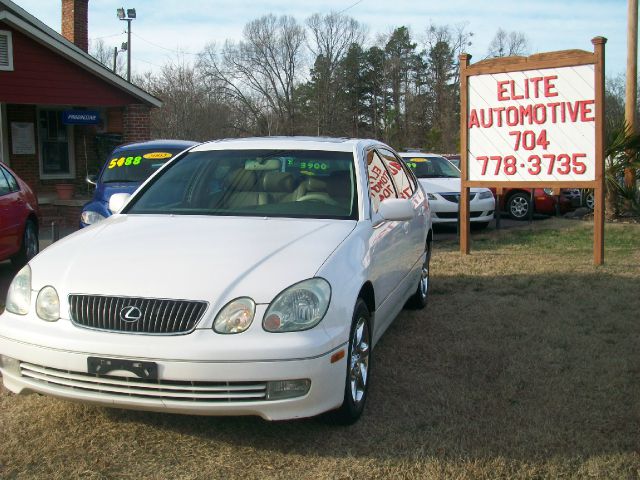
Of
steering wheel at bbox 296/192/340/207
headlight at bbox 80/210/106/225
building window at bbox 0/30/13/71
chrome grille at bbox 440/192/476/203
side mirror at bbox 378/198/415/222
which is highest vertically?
building window at bbox 0/30/13/71

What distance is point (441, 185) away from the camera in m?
12.9

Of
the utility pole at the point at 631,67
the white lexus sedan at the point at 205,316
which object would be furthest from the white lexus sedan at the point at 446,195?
the white lexus sedan at the point at 205,316

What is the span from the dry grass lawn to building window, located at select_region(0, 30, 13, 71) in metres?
11.6

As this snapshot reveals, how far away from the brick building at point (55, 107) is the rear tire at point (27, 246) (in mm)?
6716

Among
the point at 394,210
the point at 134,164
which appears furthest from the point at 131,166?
the point at 394,210

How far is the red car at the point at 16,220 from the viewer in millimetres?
7711

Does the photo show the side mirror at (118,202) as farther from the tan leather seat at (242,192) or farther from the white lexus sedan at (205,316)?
the tan leather seat at (242,192)

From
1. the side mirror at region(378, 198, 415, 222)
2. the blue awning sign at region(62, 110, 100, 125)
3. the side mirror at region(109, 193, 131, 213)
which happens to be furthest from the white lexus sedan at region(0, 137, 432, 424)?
the blue awning sign at region(62, 110, 100, 125)

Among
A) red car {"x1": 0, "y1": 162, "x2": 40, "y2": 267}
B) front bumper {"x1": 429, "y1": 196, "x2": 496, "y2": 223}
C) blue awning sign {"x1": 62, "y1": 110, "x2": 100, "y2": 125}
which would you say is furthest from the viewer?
blue awning sign {"x1": 62, "y1": 110, "x2": 100, "y2": 125}

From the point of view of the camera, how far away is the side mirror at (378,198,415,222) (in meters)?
4.52

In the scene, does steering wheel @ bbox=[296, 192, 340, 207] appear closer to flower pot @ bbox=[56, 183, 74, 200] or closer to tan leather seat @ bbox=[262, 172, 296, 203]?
tan leather seat @ bbox=[262, 172, 296, 203]

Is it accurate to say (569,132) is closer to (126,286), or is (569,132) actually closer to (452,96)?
(126,286)

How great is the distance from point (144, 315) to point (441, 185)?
33.1 ft

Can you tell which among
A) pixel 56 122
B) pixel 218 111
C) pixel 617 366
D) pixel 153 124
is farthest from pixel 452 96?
pixel 617 366
